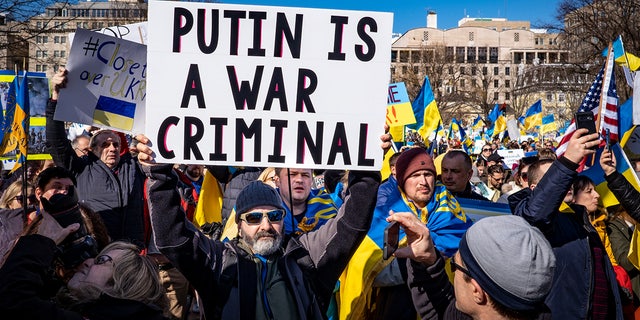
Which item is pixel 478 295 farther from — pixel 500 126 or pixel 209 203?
pixel 500 126

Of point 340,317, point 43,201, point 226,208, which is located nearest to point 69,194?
point 43,201

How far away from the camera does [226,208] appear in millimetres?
6316

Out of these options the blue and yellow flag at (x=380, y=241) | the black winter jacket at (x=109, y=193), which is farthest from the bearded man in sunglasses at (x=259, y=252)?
the black winter jacket at (x=109, y=193)

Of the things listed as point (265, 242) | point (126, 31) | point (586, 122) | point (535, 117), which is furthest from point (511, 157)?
point (265, 242)

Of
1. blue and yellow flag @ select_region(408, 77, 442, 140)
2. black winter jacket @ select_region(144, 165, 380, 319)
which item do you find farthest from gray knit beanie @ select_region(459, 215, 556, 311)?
blue and yellow flag @ select_region(408, 77, 442, 140)

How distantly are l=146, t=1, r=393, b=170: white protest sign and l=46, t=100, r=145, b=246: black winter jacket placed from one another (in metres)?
2.37

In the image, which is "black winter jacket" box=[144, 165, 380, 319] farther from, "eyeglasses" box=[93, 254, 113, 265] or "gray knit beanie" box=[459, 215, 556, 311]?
"gray knit beanie" box=[459, 215, 556, 311]

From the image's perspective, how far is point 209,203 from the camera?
21.1ft

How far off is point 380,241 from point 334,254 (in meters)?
0.80

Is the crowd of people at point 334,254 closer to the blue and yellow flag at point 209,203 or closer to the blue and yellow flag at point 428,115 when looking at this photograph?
the blue and yellow flag at point 209,203

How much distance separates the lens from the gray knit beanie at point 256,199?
11.7 ft

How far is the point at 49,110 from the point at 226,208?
6.14ft

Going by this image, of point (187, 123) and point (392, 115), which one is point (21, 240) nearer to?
point (187, 123)

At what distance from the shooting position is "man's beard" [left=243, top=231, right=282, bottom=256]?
11.2 feet
